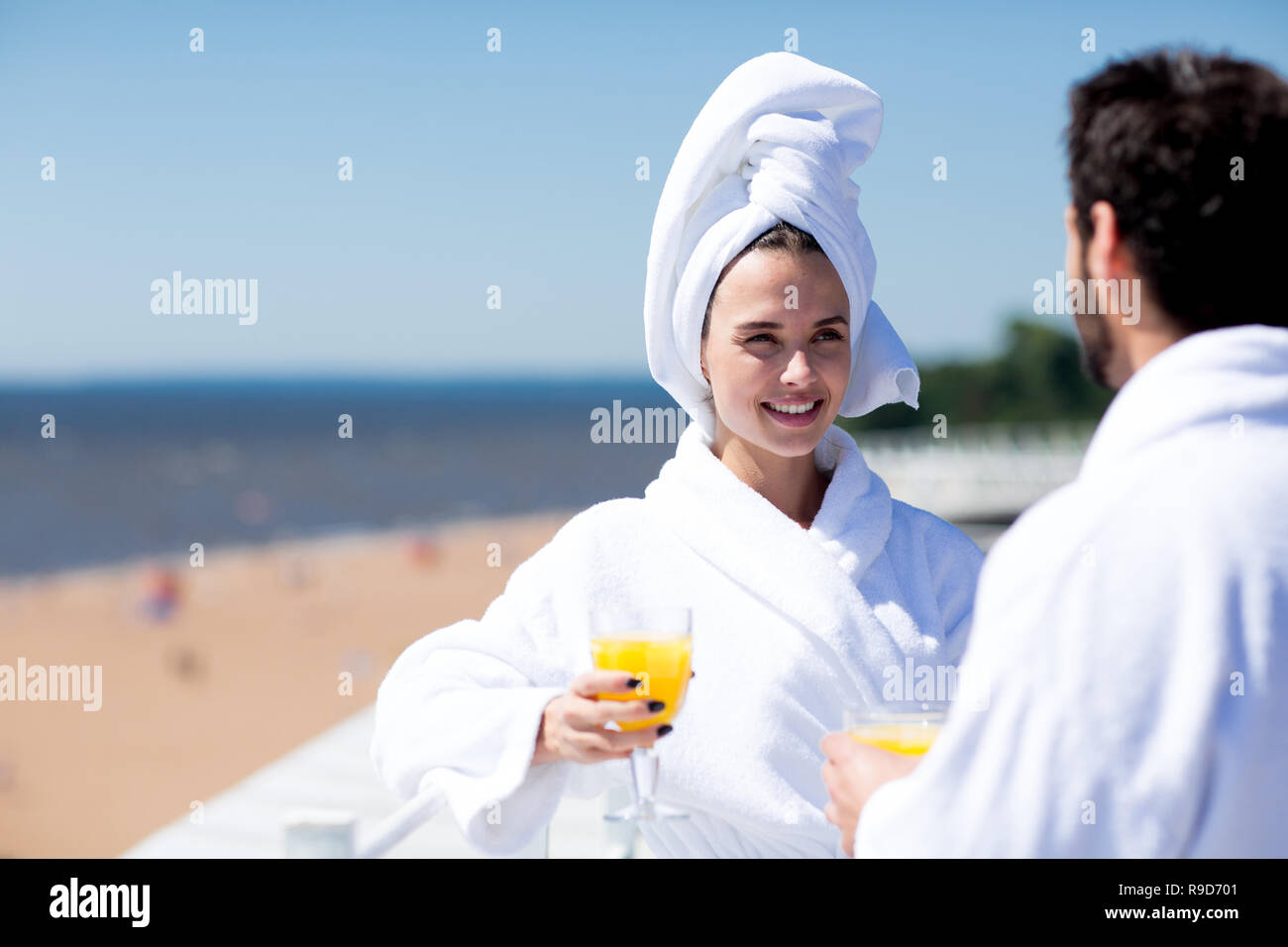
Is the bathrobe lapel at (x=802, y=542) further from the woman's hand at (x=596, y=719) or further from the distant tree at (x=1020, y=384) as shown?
the distant tree at (x=1020, y=384)

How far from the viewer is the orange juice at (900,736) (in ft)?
6.23

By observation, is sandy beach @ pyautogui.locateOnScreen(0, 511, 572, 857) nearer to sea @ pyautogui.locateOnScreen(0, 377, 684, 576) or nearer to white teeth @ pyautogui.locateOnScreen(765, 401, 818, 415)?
sea @ pyautogui.locateOnScreen(0, 377, 684, 576)

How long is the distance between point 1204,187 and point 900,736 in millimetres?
929

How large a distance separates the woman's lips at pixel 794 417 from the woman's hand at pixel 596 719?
2.29 ft

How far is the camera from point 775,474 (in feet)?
8.68

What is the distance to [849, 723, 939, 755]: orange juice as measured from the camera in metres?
1.90

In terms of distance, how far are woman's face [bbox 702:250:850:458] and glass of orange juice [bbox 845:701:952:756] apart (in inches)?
26.2

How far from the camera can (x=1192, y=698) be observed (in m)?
1.29

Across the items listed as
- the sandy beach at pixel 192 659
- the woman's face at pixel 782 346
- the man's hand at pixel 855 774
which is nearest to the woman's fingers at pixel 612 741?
the man's hand at pixel 855 774

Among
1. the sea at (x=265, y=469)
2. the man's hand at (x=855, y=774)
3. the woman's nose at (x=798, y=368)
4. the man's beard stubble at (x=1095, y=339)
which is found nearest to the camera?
the man's beard stubble at (x=1095, y=339)

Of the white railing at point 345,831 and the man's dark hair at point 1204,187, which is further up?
the man's dark hair at point 1204,187
